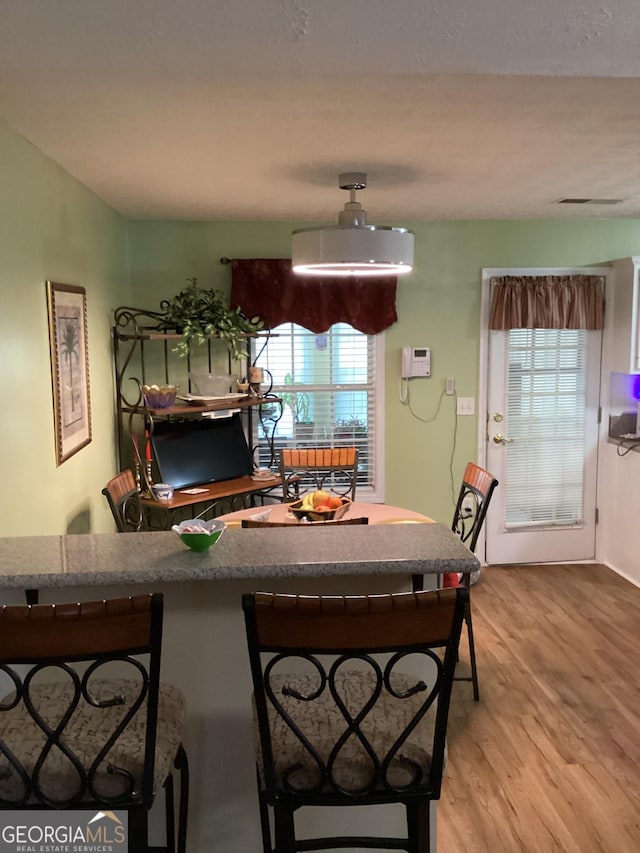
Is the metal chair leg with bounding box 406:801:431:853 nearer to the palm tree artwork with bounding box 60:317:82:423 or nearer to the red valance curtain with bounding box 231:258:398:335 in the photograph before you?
the palm tree artwork with bounding box 60:317:82:423

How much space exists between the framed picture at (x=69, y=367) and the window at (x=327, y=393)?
162 centimetres

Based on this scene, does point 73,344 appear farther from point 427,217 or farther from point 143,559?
point 427,217

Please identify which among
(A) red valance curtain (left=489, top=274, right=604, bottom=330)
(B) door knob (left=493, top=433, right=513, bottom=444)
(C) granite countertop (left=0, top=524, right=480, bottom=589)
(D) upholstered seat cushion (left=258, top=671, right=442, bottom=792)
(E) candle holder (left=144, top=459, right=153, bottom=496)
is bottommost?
(D) upholstered seat cushion (left=258, top=671, right=442, bottom=792)

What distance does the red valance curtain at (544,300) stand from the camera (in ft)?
16.2

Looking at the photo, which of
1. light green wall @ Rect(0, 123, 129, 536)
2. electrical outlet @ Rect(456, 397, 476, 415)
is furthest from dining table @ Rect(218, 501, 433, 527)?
electrical outlet @ Rect(456, 397, 476, 415)

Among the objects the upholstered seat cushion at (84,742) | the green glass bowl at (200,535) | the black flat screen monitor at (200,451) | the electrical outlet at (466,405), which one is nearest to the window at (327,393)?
the black flat screen monitor at (200,451)

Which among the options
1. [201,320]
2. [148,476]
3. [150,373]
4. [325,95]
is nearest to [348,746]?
[325,95]

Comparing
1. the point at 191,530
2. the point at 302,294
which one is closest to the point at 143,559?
the point at 191,530

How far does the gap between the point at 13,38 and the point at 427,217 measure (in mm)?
3473

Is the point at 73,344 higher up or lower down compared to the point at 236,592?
higher up

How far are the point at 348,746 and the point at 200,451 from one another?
3158 mm

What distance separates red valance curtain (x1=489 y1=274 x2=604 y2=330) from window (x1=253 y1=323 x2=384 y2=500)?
844 mm

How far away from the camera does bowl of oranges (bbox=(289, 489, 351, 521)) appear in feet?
10.6

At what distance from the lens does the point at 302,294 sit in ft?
15.9
